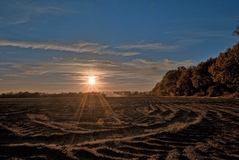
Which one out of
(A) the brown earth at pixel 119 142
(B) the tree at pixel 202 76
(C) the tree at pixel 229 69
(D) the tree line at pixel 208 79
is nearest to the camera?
(A) the brown earth at pixel 119 142

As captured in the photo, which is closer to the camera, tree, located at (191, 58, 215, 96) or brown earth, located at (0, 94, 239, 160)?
brown earth, located at (0, 94, 239, 160)

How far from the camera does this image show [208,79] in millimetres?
37312

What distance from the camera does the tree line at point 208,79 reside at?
31.0 metres

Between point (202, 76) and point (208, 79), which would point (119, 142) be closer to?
point (208, 79)

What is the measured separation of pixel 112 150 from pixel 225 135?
12.3 ft

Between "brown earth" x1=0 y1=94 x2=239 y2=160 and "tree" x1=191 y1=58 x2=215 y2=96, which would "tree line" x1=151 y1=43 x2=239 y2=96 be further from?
"brown earth" x1=0 y1=94 x2=239 y2=160

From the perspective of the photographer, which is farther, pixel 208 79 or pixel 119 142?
pixel 208 79

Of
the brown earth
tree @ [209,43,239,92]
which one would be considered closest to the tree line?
tree @ [209,43,239,92]

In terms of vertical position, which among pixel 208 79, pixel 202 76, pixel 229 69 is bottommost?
pixel 208 79

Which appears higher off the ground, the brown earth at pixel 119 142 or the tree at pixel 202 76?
the tree at pixel 202 76

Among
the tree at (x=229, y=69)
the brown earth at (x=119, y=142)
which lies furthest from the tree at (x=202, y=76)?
the brown earth at (x=119, y=142)

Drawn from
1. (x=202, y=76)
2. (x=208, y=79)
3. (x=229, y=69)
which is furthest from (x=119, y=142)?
(x=202, y=76)

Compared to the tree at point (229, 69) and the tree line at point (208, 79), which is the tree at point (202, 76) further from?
the tree at point (229, 69)

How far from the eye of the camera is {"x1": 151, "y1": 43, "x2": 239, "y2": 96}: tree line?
31.0 metres
